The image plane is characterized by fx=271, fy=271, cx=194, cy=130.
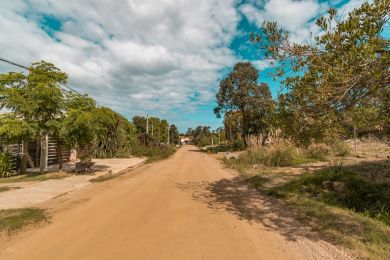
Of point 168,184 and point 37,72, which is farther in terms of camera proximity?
point 37,72

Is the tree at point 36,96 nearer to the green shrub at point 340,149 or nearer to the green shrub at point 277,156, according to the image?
the green shrub at point 277,156

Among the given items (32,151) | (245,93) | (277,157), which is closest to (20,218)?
(277,157)

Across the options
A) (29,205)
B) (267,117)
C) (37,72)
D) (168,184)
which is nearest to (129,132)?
(37,72)

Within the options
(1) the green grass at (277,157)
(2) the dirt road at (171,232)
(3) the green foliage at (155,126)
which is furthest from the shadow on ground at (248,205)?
(3) the green foliage at (155,126)

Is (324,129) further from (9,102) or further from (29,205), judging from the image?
(9,102)

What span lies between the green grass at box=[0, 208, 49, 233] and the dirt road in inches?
12.5

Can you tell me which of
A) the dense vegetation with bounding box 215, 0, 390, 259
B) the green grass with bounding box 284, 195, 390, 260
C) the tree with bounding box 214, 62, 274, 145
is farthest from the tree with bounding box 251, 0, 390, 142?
the tree with bounding box 214, 62, 274, 145

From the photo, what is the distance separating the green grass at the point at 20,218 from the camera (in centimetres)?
498

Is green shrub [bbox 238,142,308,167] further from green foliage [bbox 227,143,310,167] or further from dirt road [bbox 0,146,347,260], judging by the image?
dirt road [bbox 0,146,347,260]

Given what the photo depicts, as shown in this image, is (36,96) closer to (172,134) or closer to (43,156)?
(43,156)

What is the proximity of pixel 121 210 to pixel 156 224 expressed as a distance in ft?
4.73

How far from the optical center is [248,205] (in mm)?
6809

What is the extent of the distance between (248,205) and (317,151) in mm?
11282

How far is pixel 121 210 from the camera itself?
6223 mm
